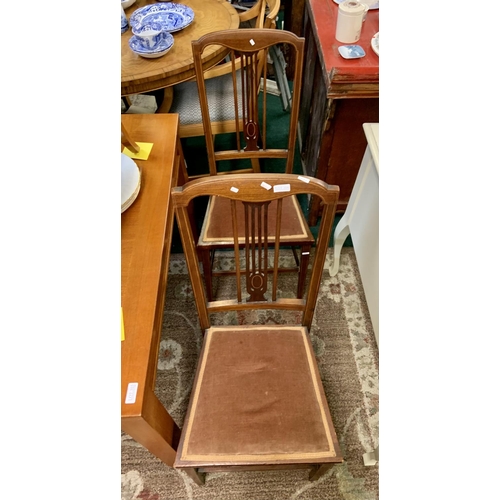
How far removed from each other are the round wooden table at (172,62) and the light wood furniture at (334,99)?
401 mm

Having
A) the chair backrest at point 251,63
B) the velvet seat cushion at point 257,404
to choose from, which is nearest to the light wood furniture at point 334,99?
the chair backrest at point 251,63

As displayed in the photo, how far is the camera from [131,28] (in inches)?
65.4

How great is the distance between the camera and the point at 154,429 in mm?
768

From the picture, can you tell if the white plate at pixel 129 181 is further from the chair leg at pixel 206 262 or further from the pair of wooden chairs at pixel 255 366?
the chair leg at pixel 206 262

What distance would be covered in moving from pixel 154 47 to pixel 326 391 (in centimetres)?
151

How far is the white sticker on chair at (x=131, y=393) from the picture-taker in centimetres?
68

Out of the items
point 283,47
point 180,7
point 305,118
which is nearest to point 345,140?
point 305,118

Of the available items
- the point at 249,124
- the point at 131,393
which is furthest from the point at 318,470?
the point at 249,124

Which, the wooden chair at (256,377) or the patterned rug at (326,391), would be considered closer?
the wooden chair at (256,377)

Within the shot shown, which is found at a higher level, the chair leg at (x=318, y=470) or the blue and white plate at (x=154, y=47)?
the blue and white plate at (x=154, y=47)

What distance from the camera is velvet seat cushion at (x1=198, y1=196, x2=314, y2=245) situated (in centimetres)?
125

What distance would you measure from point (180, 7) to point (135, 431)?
1.82 metres

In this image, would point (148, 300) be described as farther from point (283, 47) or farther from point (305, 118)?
point (283, 47)

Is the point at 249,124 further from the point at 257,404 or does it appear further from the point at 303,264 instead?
the point at 257,404
